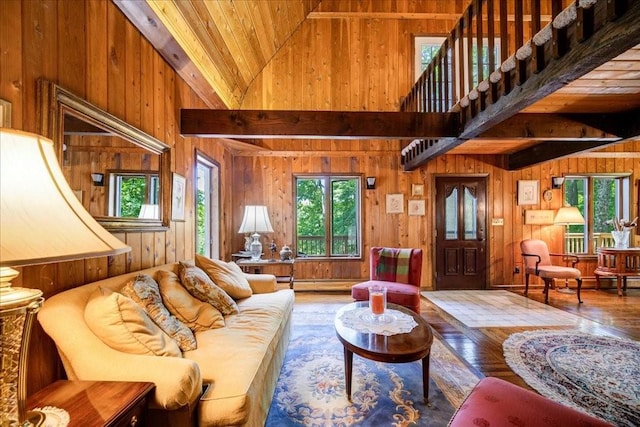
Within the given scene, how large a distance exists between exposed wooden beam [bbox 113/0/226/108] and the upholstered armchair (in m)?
2.80

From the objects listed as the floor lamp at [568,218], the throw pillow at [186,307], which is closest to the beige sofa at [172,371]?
the throw pillow at [186,307]

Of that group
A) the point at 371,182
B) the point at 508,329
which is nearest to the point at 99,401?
the point at 508,329

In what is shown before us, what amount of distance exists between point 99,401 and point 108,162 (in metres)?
1.34

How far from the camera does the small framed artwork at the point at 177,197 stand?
256cm

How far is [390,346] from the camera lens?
1.66 m

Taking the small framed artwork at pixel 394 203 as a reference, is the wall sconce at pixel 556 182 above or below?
above

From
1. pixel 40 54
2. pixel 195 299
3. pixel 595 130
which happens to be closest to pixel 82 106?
pixel 40 54

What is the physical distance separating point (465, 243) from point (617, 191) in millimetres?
2979

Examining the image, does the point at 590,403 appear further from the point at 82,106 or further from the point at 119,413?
the point at 82,106

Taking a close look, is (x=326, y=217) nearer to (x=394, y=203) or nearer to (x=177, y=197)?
(x=394, y=203)

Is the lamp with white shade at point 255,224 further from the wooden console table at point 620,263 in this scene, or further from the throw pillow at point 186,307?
the wooden console table at point 620,263

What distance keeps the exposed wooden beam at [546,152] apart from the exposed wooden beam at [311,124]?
6.43 feet

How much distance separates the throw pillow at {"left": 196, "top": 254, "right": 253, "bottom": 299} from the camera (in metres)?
2.48

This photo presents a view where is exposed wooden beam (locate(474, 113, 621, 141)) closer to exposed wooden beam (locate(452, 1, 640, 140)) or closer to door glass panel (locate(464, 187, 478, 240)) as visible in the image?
exposed wooden beam (locate(452, 1, 640, 140))
